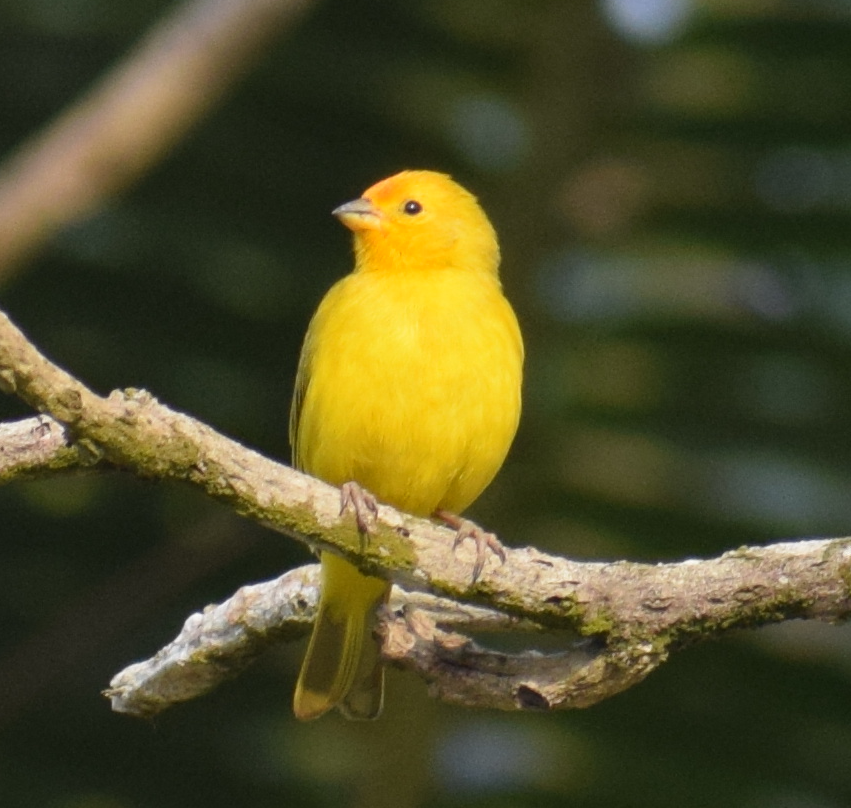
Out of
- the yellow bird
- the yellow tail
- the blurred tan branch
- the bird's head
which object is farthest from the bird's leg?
the bird's head

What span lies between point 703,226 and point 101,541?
2052 millimetres

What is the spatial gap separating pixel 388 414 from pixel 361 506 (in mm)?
961

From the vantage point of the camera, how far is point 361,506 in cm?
337

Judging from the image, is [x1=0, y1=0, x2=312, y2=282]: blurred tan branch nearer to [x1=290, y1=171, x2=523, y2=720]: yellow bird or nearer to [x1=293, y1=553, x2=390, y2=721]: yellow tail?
[x1=290, y1=171, x2=523, y2=720]: yellow bird

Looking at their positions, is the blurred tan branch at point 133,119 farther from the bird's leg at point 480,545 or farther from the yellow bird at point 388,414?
the bird's leg at point 480,545

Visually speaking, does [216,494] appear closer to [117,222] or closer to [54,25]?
[117,222]

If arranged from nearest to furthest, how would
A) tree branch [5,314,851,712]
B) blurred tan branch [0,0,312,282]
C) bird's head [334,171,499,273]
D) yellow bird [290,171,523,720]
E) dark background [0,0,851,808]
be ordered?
tree branch [5,314,851,712] → blurred tan branch [0,0,312,282] → yellow bird [290,171,523,720] → dark background [0,0,851,808] → bird's head [334,171,499,273]

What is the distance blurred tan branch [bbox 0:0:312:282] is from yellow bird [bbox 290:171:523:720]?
82 cm

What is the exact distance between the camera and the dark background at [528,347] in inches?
189

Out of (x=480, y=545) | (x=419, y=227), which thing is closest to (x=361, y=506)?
(x=480, y=545)

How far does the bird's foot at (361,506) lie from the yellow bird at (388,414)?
702 millimetres

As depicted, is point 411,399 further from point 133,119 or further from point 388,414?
point 133,119

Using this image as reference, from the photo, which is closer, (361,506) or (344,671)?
(361,506)

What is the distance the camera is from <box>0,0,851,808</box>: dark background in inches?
189
